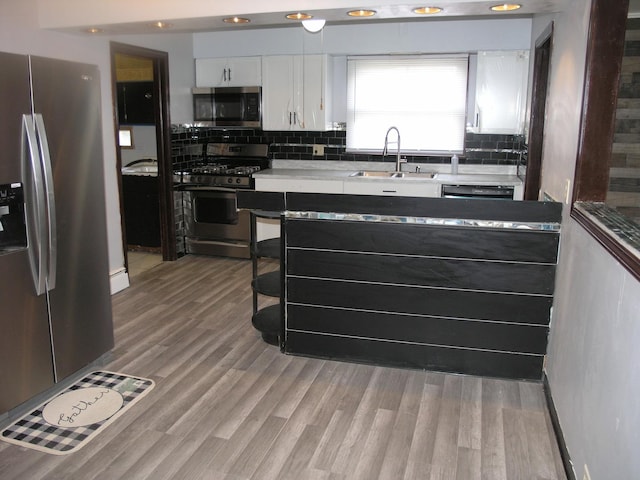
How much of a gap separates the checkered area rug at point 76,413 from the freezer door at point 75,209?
138mm

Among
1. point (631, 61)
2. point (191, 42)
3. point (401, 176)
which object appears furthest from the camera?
point (191, 42)

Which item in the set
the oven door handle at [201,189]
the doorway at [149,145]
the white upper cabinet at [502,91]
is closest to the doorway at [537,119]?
the white upper cabinet at [502,91]

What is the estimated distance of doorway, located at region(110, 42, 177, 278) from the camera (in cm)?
557

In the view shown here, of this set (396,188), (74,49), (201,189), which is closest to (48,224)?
(74,49)

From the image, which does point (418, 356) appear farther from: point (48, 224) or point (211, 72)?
point (211, 72)

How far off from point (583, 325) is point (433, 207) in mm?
1046

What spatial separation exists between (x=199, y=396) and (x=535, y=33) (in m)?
4.02

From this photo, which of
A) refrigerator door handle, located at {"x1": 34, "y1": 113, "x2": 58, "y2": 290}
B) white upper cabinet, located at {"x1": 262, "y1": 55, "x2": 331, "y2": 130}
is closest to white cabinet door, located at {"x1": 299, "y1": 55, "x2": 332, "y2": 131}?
white upper cabinet, located at {"x1": 262, "y1": 55, "x2": 331, "y2": 130}

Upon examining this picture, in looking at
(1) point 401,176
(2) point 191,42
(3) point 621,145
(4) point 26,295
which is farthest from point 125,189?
(3) point 621,145

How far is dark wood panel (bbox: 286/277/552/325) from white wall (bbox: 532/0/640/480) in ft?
0.53

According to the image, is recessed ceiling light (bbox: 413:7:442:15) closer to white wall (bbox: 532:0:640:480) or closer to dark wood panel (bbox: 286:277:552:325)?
white wall (bbox: 532:0:640:480)

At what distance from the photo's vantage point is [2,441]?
105 inches

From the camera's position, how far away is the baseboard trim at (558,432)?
240cm

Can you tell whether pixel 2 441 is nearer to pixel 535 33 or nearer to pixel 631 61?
pixel 631 61
